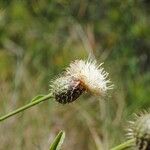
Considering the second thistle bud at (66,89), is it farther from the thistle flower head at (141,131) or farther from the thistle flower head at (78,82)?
the thistle flower head at (141,131)

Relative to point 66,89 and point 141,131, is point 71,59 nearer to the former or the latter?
point 66,89

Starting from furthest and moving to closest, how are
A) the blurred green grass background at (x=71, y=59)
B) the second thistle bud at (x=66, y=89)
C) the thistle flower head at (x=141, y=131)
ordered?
the blurred green grass background at (x=71, y=59), the second thistle bud at (x=66, y=89), the thistle flower head at (x=141, y=131)

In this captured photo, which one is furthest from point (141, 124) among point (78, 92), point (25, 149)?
point (25, 149)

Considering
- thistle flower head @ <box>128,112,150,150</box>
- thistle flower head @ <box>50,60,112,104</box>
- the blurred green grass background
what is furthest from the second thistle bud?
the blurred green grass background

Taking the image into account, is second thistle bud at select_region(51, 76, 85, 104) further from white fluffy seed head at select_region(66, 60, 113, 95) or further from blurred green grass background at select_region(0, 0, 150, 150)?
blurred green grass background at select_region(0, 0, 150, 150)

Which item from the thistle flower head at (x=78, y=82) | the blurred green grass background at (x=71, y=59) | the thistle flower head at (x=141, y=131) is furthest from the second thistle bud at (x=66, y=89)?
the blurred green grass background at (x=71, y=59)

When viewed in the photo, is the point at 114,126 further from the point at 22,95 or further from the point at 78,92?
the point at 78,92

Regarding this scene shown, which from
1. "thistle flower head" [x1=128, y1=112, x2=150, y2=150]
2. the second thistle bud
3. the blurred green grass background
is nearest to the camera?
"thistle flower head" [x1=128, y1=112, x2=150, y2=150]
